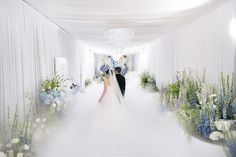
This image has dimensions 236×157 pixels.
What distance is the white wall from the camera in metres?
3.09

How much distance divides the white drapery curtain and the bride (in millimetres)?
1107

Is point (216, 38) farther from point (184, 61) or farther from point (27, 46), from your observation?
point (27, 46)

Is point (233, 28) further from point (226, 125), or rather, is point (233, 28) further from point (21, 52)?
point (21, 52)

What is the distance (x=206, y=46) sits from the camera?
3846 mm

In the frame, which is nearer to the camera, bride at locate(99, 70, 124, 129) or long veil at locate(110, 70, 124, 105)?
bride at locate(99, 70, 124, 129)

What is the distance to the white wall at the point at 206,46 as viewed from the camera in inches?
122

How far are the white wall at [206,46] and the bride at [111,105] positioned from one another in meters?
1.51

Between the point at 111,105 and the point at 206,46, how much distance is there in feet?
6.31

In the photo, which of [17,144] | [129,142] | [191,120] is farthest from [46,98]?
[191,120]

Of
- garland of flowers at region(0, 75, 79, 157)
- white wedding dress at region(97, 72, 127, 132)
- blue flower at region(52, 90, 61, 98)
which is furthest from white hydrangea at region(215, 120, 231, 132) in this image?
blue flower at region(52, 90, 61, 98)

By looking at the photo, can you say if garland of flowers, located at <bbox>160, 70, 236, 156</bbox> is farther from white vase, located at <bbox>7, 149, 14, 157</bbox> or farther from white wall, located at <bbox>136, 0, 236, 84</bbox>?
white vase, located at <bbox>7, 149, 14, 157</bbox>

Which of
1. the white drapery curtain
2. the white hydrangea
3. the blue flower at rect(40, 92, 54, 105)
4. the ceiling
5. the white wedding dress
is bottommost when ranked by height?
the white wedding dress

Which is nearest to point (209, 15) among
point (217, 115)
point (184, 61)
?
point (184, 61)

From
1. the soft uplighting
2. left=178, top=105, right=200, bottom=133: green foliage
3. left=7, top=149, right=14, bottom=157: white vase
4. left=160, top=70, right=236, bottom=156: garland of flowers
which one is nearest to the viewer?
left=7, top=149, right=14, bottom=157: white vase
